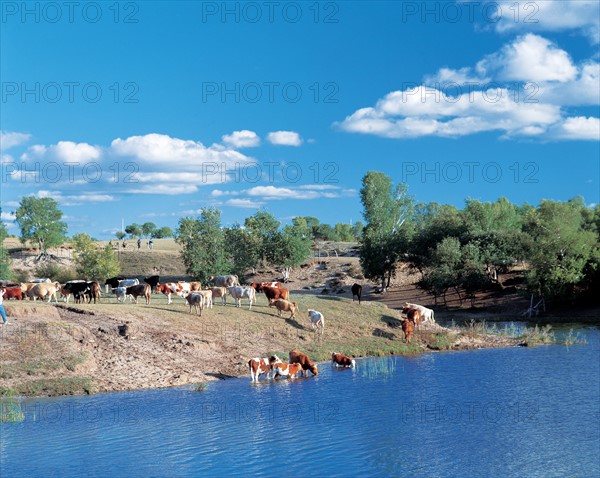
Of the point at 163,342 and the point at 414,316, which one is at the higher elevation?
the point at 163,342

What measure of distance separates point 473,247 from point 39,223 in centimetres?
7542

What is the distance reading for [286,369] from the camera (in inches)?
1407

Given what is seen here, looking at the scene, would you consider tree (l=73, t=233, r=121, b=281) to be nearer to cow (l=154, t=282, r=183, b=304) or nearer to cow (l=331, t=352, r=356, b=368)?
cow (l=154, t=282, r=183, b=304)

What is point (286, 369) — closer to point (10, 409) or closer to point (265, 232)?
point (10, 409)

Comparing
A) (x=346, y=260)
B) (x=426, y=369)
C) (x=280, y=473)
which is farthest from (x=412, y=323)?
(x=346, y=260)

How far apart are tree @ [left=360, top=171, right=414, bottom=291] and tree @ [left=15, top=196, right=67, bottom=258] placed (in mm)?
57083

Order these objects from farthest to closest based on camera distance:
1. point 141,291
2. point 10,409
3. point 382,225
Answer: point 382,225 → point 141,291 → point 10,409

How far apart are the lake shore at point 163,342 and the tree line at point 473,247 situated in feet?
78.6

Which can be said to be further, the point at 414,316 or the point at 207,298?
the point at 414,316

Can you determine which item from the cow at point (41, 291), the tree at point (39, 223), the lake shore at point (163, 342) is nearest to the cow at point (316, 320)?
the lake shore at point (163, 342)

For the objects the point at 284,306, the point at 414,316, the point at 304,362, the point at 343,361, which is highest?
the point at 284,306

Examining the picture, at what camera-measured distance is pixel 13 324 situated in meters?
35.8

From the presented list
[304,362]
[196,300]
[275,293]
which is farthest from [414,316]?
[196,300]

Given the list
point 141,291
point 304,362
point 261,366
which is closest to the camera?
point 261,366
